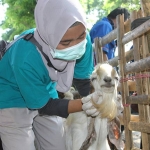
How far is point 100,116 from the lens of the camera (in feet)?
8.05

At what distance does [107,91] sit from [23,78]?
596 mm

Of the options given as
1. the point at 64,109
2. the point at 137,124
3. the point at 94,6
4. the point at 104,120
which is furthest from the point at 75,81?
the point at 94,6

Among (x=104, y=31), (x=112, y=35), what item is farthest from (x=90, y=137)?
(x=104, y=31)

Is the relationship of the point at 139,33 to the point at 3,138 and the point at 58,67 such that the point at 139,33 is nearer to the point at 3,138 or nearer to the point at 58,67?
the point at 58,67

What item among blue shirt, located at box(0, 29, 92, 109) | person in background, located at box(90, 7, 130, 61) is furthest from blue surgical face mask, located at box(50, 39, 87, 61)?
person in background, located at box(90, 7, 130, 61)

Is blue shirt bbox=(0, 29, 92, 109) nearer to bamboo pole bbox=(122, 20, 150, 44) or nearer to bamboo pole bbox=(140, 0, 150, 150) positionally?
bamboo pole bbox=(122, 20, 150, 44)

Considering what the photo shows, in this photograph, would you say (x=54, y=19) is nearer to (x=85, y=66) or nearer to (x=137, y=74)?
(x=85, y=66)

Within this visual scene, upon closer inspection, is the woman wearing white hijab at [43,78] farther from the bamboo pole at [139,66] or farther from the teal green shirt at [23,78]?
the bamboo pole at [139,66]

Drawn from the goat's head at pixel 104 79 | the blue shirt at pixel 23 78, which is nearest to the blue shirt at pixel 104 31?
the goat's head at pixel 104 79

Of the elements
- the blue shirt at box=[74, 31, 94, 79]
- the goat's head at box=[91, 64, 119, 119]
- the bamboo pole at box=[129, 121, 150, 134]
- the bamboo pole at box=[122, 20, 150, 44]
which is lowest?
the bamboo pole at box=[129, 121, 150, 134]

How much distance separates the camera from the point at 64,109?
7.24 ft

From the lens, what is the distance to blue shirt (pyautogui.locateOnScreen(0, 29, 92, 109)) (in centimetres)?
217

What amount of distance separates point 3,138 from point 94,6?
22.3 m

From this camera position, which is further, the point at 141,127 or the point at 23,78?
the point at 141,127
